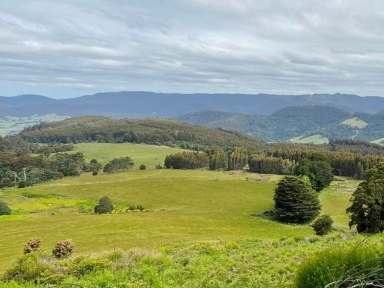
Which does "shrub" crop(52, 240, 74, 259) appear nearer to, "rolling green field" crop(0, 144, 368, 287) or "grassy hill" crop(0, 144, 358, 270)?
"rolling green field" crop(0, 144, 368, 287)

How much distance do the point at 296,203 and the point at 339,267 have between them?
73.9 metres

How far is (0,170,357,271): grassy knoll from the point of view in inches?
2153

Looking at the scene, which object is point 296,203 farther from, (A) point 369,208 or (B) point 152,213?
(A) point 369,208

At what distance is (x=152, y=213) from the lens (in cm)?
8812

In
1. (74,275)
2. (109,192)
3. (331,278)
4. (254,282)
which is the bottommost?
(109,192)

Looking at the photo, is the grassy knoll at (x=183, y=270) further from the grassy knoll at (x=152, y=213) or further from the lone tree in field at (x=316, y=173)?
the lone tree in field at (x=316, y=173)

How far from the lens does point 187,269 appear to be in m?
15.8

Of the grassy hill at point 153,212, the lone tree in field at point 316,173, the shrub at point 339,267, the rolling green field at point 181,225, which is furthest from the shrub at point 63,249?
the lone tree in field at point 316,173

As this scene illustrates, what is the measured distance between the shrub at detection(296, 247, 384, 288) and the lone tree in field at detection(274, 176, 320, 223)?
72286 mm

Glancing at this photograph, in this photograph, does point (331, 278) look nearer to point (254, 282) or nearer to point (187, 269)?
point (254, 282)

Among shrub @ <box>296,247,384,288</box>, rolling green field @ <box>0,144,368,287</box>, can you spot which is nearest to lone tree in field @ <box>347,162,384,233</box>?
rolling green field @ <box>0,144,368,287</box>

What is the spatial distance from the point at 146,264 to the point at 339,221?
66393 millimetres

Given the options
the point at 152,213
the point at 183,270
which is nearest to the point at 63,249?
the point at 183,270

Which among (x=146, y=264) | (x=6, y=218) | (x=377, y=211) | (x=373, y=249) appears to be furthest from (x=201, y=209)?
(x=373, y=249)
